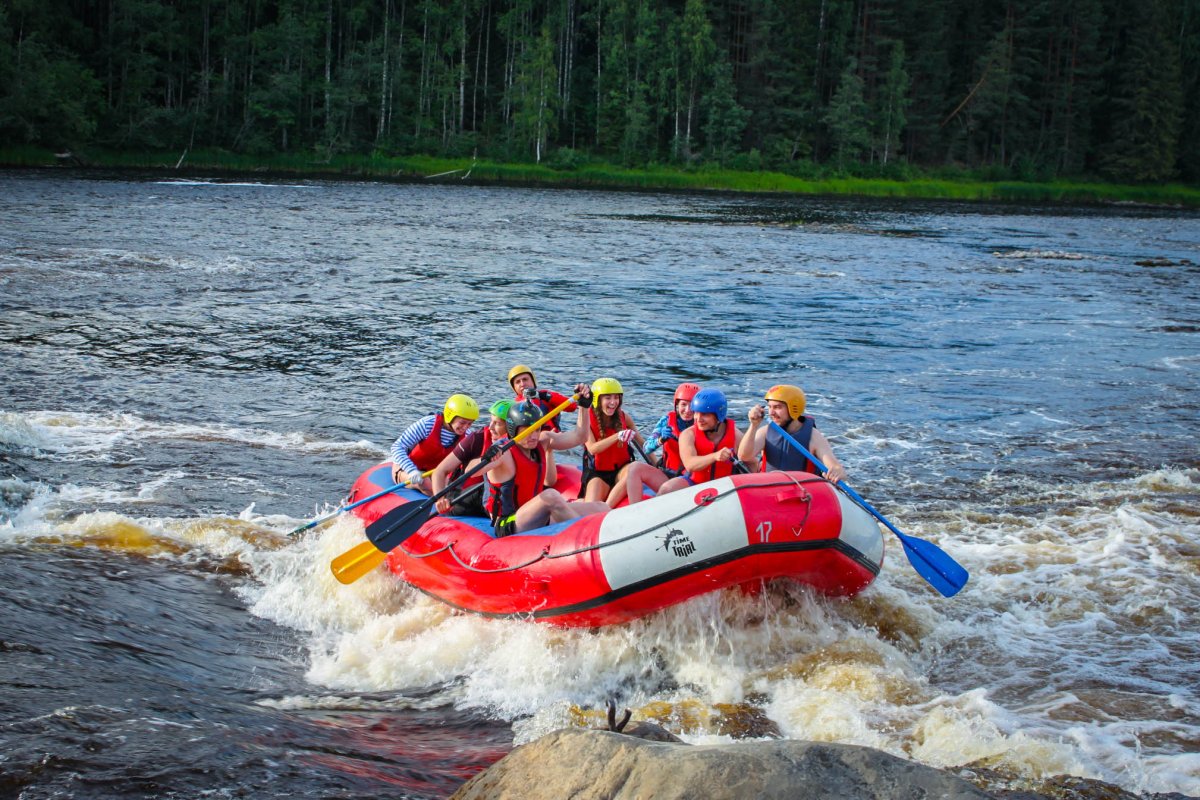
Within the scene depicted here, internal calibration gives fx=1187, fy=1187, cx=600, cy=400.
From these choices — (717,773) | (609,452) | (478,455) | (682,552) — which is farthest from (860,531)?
(717,773)

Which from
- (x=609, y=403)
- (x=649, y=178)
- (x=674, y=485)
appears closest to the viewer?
(x=674, y=485)

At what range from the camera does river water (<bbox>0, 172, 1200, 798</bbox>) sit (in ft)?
20.6

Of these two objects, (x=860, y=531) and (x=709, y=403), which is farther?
(x=709, y=403)

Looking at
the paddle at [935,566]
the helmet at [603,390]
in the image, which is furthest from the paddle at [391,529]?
the paddle at [935,566]

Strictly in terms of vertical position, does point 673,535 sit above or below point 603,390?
below

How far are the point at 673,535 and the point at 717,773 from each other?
305 centimetres

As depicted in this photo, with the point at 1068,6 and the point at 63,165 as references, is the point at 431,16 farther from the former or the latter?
the point at 1068,6

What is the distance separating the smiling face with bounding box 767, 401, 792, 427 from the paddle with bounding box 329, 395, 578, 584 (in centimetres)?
149

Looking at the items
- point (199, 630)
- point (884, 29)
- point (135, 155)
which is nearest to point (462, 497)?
point (199, 630)

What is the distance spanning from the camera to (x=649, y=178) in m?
54.2

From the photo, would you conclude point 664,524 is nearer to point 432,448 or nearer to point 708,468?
point 708,468

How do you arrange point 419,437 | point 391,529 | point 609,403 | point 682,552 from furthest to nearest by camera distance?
1. point 419,437
2. point 609,403
3. point 391,529
4. point 682,552

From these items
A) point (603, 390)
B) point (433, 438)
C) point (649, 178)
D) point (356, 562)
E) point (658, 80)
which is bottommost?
point (356, 562)

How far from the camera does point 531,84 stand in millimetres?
57656
